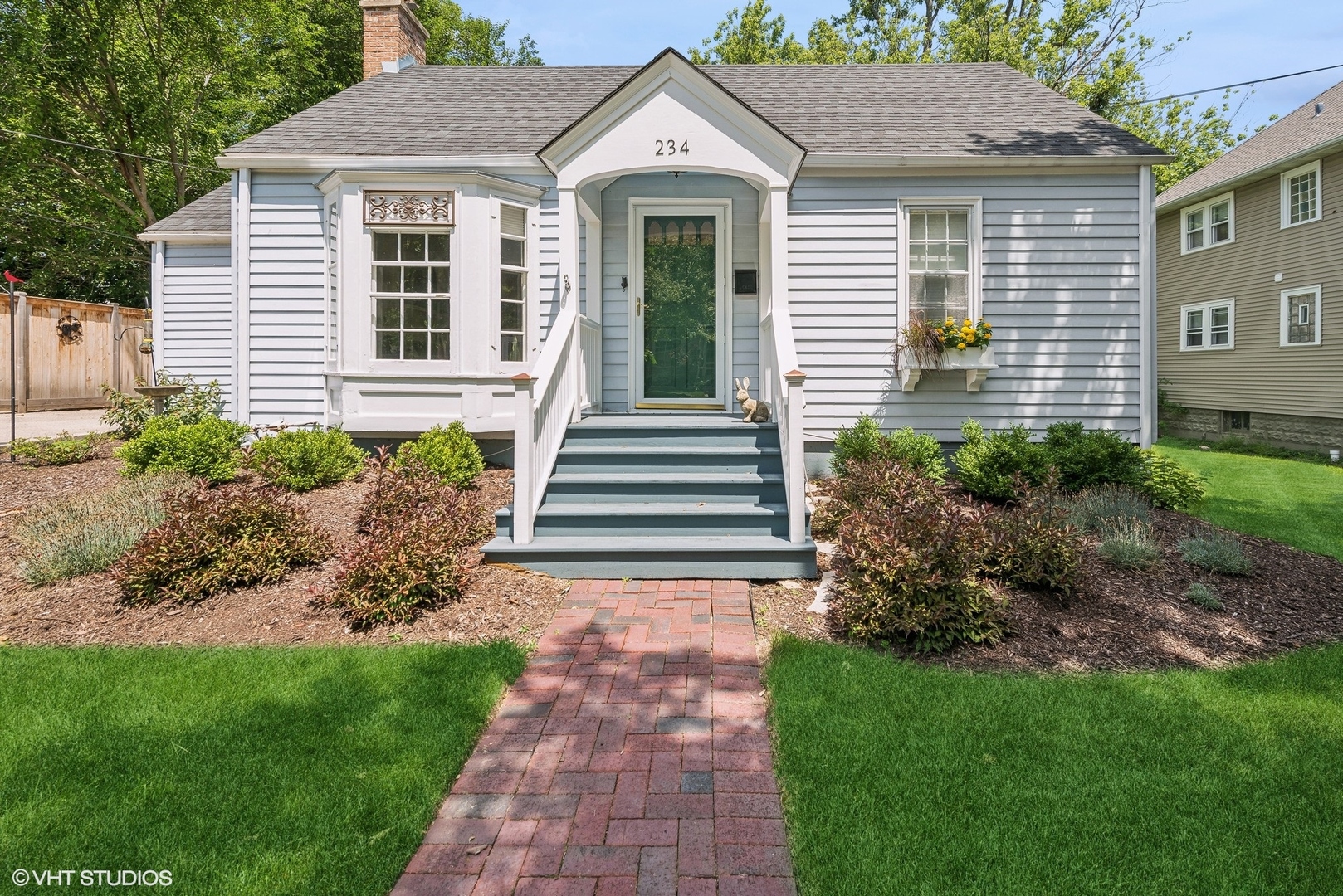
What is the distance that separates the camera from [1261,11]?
453 inches

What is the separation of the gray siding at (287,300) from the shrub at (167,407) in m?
0.91

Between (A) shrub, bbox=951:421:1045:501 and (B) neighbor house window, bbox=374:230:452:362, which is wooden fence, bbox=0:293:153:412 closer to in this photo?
(B) neighbor house window, bbox=374:230:452:362

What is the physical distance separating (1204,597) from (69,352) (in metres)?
18.1

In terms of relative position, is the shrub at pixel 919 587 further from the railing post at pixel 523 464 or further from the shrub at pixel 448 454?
the shrub at pixel 448 454

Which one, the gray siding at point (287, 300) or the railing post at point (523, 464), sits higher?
the gray siding at point (287, 300)

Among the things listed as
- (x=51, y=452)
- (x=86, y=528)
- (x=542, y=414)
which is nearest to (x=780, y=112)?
(x=542, y=414)

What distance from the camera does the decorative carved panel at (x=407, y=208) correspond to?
24.6 ft

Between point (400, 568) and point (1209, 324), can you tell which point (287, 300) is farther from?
point (1209, 324)

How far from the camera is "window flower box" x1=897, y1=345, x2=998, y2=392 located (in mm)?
7742

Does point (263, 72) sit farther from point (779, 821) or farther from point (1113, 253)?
point (779, 821)

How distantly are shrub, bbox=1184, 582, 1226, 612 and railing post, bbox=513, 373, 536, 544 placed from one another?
4433mm

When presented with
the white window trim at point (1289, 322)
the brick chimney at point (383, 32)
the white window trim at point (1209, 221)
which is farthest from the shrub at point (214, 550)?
the white window trim at point (1209, 221)

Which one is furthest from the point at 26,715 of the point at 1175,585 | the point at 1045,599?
the point at 1175,585

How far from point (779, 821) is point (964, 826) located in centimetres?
62
